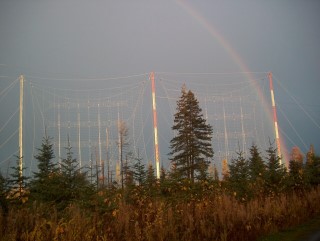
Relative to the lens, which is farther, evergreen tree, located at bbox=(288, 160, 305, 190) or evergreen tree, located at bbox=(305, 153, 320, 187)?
evergreen tree, located at bbox=(305, 153, 320, 187)

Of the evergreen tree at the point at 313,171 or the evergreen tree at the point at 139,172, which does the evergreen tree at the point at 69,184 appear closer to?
the evergreen tree at the point at 139,172

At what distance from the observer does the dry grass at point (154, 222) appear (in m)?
7.32

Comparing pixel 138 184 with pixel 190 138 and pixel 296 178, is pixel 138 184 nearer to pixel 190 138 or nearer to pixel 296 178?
pixel 296 178

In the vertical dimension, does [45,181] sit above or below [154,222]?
above

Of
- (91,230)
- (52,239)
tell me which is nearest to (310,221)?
(91,230)

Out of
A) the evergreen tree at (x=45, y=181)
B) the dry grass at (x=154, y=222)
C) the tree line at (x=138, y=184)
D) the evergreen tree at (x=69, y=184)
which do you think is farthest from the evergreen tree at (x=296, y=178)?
the evergreen tree at (x=45, y=181)

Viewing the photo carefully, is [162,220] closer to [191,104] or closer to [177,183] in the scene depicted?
[177,183]

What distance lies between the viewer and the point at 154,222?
8555 mm

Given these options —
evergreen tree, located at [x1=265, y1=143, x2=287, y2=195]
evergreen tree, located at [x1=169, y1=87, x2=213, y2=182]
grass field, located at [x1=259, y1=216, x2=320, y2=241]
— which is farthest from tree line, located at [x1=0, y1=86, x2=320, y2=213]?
evergreen tree, located at [x1=169, y1=87, x2=213, y2=182]

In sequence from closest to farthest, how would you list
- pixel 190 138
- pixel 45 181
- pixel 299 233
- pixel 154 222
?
pixel 154 222 → pixel 299 233 → pixel 45 181 → pixel 190 138

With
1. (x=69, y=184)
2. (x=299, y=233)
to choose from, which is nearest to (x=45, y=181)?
(x=69, y=184)

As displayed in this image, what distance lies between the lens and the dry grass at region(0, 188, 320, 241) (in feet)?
24.0

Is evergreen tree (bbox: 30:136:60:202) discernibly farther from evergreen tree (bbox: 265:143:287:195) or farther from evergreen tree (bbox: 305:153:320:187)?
evergreen tree (bbox: 305:153:320:187)

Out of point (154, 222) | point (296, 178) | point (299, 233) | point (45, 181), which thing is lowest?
point (299, 233)
